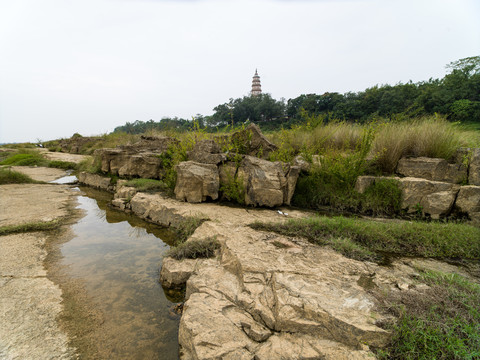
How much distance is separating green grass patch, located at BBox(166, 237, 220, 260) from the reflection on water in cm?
41

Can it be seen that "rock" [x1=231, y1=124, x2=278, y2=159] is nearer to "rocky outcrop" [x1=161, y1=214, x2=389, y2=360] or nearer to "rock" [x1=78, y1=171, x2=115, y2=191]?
"rocky outcrop" [x1=161, y1=214, x2=389, y2=360]

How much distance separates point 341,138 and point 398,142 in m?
1.67

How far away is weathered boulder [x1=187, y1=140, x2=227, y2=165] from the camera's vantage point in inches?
226

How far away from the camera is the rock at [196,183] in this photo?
212 inches

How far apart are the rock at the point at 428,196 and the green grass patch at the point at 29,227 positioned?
741 cm

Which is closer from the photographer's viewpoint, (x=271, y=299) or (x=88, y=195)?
(x=271, y=299)

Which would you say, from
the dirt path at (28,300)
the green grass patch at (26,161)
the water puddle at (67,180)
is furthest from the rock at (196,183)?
the green grass patch at (26,161)

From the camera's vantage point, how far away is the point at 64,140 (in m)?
21.9

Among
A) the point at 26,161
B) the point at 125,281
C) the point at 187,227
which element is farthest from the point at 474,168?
the point at 26,161

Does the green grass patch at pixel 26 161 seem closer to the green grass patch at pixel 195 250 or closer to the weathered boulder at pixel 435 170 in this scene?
the green grass patch at pixel 195 250

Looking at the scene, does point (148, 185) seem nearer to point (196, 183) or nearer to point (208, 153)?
point (196, 183)

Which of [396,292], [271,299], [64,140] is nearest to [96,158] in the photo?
[271,299]

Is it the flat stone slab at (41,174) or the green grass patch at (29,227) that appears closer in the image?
the green grass patch at (29,227)

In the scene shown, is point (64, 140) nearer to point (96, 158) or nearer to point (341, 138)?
point (96, 158)
